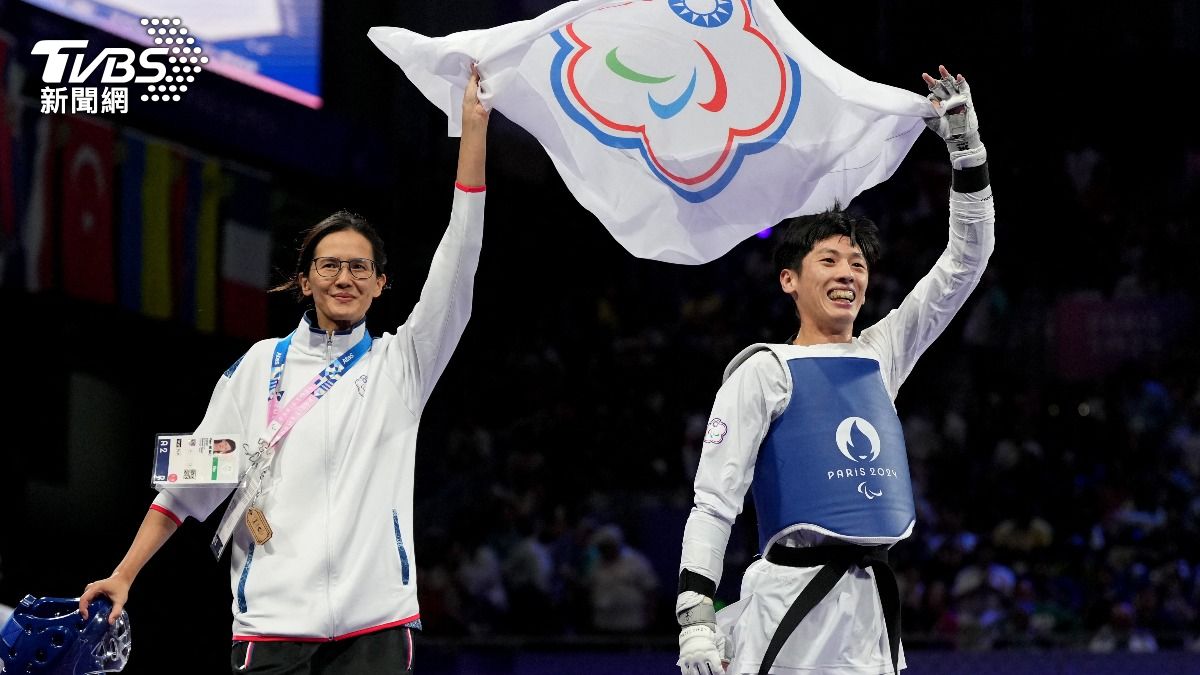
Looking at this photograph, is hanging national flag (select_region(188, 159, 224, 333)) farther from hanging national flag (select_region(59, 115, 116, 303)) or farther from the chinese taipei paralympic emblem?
the chinese taipei paralympic emblem

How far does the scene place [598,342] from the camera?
12.4m

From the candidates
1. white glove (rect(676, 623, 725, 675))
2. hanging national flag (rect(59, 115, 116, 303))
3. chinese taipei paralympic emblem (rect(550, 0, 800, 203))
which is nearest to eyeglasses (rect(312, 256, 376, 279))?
chinese taipei paralympic emblem (rect(550, 0, 800, 203))

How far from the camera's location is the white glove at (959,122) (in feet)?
12.9

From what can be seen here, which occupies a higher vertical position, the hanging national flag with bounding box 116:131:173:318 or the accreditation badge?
the hanging national flag with bounding box 116:131:173:318

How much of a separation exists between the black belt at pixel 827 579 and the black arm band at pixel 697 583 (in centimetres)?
21

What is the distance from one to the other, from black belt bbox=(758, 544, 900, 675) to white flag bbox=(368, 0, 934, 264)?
3.20ft

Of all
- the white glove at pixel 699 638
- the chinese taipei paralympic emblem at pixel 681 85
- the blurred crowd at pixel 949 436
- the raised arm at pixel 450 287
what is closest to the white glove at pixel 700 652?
the white glove at pixel 699 638

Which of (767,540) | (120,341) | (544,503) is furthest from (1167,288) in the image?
(767,540)

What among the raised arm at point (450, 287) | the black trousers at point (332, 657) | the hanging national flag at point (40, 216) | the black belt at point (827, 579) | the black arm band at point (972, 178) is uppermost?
the hanging national flag at point (40, 216)

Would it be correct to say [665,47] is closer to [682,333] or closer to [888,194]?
[682,333]

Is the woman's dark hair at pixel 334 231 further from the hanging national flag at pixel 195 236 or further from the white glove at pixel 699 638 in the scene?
the hanging national flag at pixel 195 236

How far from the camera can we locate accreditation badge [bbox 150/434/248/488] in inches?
145

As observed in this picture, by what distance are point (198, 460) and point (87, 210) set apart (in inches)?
205

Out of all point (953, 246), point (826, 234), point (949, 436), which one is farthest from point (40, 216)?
point (949, 436)
